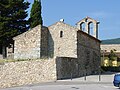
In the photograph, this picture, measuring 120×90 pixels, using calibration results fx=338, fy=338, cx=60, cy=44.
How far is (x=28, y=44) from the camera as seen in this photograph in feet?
157

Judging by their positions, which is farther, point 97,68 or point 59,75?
point 97,68

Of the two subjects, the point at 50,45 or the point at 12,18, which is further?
the point at 12,18

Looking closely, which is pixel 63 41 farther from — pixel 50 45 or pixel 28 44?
pixel 28 44

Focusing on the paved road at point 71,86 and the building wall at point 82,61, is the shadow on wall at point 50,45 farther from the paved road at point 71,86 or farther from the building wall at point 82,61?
the paved road at point 71,86

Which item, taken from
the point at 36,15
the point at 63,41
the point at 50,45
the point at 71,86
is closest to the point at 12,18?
the point at 36,15

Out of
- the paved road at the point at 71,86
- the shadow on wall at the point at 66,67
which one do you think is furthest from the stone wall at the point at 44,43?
the paved road at the point at 71,86

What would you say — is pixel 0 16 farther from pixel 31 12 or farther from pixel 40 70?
pixel 40 70

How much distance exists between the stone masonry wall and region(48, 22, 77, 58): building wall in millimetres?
2308

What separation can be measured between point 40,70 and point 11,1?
1768 centimetres

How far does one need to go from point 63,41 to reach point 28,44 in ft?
16.3

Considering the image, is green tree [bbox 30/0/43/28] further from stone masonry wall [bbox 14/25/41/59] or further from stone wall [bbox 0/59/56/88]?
stone wall [bbox 0/59/56/88]

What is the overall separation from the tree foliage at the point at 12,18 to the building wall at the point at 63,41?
6.84 metres

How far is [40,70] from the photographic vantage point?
40.3 m

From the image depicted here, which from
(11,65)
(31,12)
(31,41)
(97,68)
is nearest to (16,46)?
(31,41)
